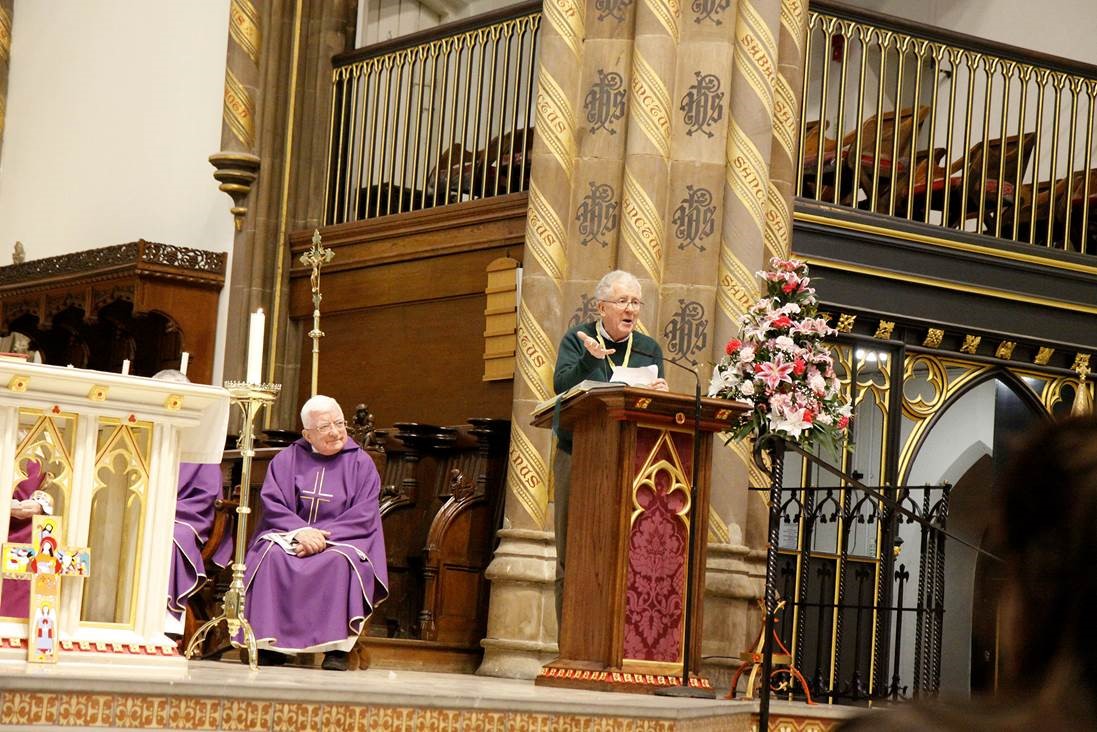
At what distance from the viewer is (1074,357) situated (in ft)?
34.1

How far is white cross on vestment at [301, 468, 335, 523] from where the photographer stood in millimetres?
7959

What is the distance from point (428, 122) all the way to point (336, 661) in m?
5.24

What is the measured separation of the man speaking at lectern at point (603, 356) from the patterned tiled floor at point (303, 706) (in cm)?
126

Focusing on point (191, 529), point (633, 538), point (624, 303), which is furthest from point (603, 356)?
point (191, 529)

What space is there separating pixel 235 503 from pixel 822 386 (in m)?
3.32

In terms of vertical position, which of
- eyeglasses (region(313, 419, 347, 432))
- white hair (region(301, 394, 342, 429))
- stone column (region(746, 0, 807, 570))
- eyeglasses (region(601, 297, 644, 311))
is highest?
stone column (region(746, 0, 807, 570))

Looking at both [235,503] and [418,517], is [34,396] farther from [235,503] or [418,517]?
[418,517]

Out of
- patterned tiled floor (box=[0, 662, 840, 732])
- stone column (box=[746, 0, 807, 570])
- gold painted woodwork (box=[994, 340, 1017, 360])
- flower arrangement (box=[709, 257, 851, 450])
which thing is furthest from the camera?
gold painted woodwork (box=[994, 340, 1017, 360])

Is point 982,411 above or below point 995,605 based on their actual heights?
above

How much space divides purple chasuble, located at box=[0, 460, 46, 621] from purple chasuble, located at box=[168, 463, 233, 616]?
2.93 feet

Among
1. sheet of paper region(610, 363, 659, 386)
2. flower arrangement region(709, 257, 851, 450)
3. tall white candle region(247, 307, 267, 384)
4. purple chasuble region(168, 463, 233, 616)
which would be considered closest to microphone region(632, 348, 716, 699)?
sheet of paper region(610, 363, 659, 386)

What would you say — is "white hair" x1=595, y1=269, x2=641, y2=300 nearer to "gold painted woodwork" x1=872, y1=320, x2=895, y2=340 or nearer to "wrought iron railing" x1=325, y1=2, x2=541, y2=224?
"gold painted woodwork" x1=872, y1=320, x2=895, y2=340

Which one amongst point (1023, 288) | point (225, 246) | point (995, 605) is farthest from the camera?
point (225, 246)

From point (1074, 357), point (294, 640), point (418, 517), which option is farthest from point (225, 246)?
point (1074, 357)
